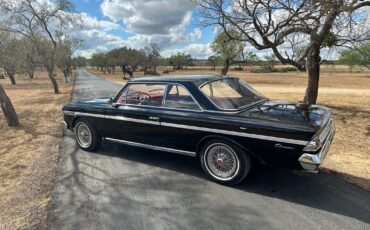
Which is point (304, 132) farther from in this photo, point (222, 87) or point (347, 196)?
point (222, 87)

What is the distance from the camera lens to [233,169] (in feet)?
12.9

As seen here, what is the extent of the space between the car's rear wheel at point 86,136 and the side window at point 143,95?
95cm

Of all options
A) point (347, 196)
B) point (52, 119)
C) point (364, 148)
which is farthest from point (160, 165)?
point (52, 119)

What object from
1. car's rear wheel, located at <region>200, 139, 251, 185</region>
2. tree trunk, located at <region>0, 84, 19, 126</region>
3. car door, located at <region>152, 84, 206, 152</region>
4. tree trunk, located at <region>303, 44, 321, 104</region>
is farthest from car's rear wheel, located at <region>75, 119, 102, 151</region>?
tree trunk, located at <region>303, 44, 321, 104</region>

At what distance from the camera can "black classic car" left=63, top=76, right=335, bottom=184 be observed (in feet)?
11.4

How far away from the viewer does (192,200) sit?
3.63m

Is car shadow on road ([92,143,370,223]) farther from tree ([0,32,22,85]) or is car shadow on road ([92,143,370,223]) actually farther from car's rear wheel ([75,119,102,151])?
tree ([0,32,22,85])

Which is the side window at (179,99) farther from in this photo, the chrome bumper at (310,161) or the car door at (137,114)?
the chrome bumper at (310,161)

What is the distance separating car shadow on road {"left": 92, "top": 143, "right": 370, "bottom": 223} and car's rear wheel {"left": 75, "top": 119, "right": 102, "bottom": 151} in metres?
1.19

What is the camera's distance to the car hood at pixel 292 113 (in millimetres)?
3604

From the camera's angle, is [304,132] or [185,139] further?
[185,139]

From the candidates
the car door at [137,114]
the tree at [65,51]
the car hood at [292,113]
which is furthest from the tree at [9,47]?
the car hood at [292,113]

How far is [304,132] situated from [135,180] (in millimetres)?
2561

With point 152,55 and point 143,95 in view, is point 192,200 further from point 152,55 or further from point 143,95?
point 152,55
